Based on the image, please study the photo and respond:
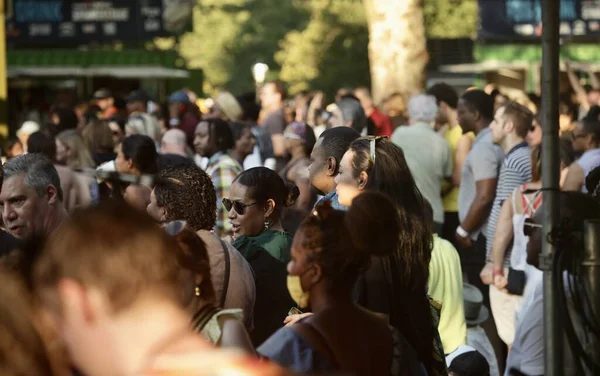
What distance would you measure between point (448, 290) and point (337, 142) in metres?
0.97

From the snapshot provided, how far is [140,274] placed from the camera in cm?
265

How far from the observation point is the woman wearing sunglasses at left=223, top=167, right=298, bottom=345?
6152 millimetres

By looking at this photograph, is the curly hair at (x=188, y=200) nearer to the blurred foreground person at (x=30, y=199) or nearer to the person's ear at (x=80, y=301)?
the blurred foreground person at (x=30, y=199)

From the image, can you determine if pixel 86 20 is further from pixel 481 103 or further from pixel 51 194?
pixel 51 194

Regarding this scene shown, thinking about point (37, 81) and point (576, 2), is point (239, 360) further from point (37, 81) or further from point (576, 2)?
point (37, 81)

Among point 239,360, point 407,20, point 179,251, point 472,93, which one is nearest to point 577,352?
point 179,251

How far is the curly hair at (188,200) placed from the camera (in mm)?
5336

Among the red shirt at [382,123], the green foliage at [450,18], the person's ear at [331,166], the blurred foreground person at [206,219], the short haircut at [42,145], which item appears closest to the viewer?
the blurred foreground person at [206,219]

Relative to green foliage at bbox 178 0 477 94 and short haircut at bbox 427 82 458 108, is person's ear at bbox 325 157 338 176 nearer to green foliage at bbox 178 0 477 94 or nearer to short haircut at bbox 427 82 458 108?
short haircut at bbox 427 82 458 108

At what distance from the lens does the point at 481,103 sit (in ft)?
35.3

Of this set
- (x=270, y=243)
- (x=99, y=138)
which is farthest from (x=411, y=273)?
(x=99, y=138)

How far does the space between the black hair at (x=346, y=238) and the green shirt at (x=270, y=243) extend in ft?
7.60

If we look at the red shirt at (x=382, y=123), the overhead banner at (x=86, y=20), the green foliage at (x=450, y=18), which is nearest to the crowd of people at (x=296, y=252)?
the red shirt at (x=382, y=123)

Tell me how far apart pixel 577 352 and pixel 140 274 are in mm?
3012
